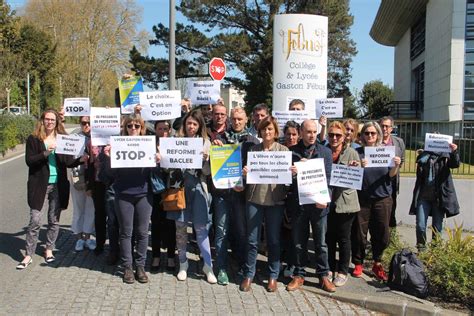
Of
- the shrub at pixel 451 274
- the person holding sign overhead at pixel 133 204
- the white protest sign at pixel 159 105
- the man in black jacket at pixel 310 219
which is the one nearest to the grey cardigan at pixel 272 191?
the man in black jacket at pixel 310 219

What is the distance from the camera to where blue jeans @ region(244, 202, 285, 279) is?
5445mm

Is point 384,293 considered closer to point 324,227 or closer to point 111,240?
point 324,227

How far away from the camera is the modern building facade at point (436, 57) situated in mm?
25609

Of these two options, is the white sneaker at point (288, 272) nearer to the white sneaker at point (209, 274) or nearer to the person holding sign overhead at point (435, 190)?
the white sneaker at point (209, 274)

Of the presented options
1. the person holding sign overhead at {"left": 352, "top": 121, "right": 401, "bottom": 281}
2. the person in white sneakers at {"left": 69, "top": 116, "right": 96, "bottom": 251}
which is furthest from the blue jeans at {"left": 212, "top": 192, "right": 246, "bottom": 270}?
the person in white sneakers at {"left": 69, "top": 116, "right": 96, "bottom": 251}

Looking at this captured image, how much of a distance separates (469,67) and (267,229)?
2439 centimetres

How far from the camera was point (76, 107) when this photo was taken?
250 inches

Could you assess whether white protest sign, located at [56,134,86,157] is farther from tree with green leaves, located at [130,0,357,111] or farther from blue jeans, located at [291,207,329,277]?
tree with green leaves, located at [130,0,357,111]

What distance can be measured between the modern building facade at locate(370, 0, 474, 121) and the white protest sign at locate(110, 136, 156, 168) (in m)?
24.2

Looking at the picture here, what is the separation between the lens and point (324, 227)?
17.9ft

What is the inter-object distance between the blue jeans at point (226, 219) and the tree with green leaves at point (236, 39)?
2621cm

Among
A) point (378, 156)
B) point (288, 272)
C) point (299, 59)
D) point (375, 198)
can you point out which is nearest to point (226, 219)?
point (288, 272)

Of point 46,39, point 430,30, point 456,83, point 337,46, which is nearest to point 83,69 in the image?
point 46,39

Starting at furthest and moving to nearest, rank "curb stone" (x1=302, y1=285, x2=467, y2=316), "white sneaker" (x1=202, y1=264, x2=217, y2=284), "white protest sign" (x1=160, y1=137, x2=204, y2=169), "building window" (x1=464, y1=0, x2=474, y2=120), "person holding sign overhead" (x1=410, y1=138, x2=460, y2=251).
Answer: "building window" (x1=464, y1=0, x2=474, y2=120) → "person holding sign overhead" (x1=410, y1=138, x2=460, y2=251) → "white sneaker" (x1=202, y1=264, x2=217, y2=284) → "white protest sign" (x1=160, y1=137, x2=204, y2=169) → "curb stone" (x1=302, y1=285, x2=467, y2=316)
